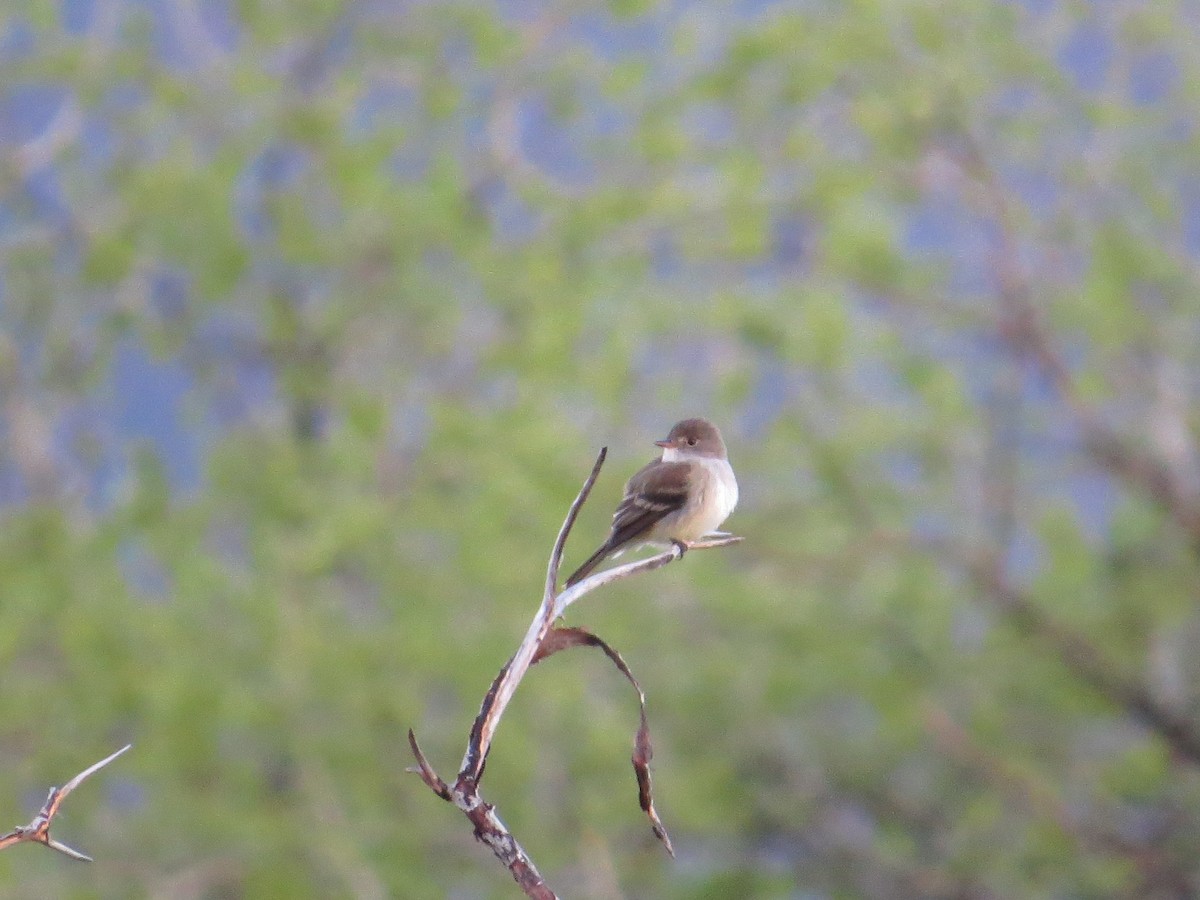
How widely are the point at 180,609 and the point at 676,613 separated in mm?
6305

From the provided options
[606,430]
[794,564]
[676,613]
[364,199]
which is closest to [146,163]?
[364,199]

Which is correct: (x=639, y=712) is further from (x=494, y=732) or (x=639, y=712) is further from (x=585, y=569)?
(x=585, y=569)

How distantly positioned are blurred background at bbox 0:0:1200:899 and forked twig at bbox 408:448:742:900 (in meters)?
13.7

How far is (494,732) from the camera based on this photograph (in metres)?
1.29

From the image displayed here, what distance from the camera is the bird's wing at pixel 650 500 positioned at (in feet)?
20.7

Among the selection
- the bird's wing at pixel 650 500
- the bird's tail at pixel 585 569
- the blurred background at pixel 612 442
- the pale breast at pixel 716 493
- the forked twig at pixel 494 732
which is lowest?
the forked twig at pixel 494 732

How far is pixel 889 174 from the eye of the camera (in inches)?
755

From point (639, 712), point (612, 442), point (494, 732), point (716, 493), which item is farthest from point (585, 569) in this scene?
point (612, 442)

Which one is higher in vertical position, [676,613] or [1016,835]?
[676,613]

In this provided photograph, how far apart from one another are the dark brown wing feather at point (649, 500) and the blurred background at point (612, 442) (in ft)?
28.7

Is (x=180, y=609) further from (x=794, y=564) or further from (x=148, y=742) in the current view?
(x=794, y=564)

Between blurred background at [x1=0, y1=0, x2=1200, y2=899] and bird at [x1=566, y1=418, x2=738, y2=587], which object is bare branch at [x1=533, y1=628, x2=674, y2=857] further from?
blurred background at [x1=0, y1=0, x2=1200, y2=899]

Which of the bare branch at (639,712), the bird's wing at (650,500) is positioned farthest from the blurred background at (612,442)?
the bare branch at (639,712)

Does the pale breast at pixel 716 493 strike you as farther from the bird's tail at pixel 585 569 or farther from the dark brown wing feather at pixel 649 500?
the bird's tail at pixel 585 569
